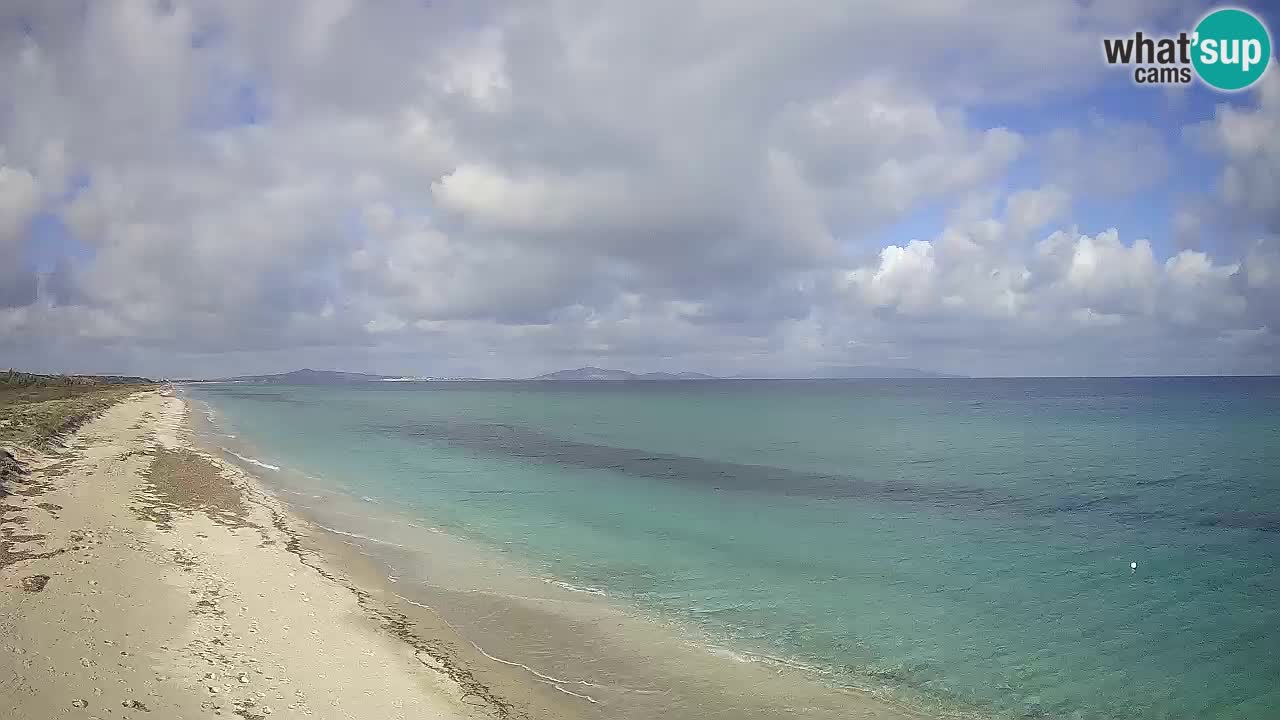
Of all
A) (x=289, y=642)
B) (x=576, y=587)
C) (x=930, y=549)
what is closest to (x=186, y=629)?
(x=289, y=642)

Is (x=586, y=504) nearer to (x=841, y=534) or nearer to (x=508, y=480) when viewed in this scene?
(x=508, y=480)

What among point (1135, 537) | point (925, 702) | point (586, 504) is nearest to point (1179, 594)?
point (1135, 537)

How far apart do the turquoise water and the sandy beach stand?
243 inches

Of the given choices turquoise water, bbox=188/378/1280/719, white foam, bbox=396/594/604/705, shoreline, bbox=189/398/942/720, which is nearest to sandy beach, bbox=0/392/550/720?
white foam, bbox=396/594/604/705

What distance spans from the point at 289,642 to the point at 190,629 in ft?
6.24

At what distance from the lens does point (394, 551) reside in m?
20.7

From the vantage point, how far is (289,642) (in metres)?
12.1

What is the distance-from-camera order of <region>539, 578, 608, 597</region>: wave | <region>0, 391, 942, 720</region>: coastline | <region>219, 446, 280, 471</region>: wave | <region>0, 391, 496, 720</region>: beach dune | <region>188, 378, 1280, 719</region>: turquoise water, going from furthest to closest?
<region>219, 446, 280, 471</region>: wave → <region>539, 578, 608, 597</region>: wave → <region>188, 378, 1280, 719</region>: turquoise water → <region>0, 391, 942, 720</region>: coastline → <region>0, 391, 496, 720</region>: beach dune

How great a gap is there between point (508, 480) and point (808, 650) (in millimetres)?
25233

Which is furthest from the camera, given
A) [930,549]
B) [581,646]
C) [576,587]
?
[930,549]

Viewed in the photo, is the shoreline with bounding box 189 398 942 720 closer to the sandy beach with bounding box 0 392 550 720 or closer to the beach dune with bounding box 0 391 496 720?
the sandy beach with bounding box 0 392 550 720

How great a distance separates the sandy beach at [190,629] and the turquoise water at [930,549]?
617cm

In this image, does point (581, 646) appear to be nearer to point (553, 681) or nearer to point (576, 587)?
point (553, 681)

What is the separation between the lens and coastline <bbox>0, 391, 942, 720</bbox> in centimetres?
985
